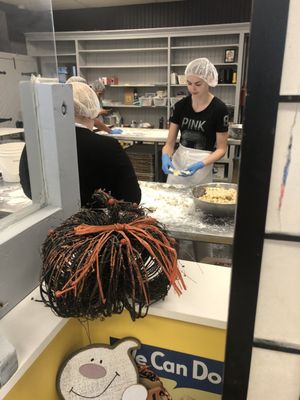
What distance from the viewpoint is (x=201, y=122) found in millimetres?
2461

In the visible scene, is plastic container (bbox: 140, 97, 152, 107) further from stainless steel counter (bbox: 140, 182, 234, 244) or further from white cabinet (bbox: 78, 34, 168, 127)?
stainless steel counter (bbox: 140, 182, 234, 244)

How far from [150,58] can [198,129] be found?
394 cm

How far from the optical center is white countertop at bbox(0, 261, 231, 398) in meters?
0.72

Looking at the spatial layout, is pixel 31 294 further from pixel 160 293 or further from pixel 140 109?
pixel 140 109

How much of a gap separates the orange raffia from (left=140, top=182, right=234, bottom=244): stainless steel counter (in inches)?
24.1

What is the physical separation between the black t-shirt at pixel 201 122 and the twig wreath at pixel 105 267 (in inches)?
71.8

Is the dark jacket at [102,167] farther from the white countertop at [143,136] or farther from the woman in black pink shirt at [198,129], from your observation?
the white countertop at [143,136]

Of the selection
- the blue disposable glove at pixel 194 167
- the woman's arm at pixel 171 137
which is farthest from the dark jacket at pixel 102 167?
the woman's arm at pixel 171 137

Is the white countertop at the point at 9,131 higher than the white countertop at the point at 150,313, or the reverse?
the white countertop at the point at 9,131

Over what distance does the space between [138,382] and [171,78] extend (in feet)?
17.4

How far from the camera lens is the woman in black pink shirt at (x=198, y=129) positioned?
2.43 meters

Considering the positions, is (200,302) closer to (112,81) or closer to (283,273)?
(283,273)

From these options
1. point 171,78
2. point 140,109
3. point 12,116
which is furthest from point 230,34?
point 12,116

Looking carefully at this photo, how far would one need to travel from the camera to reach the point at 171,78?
5.50 metres
